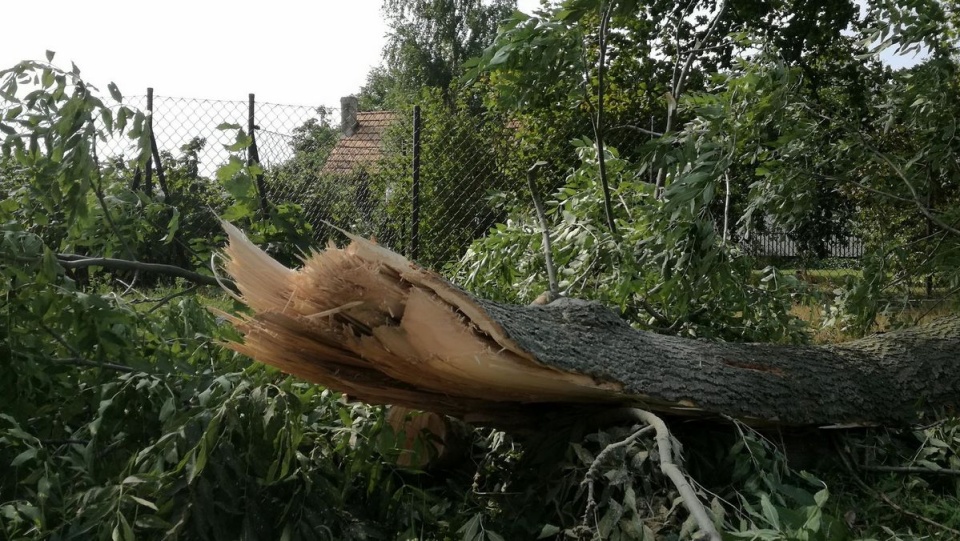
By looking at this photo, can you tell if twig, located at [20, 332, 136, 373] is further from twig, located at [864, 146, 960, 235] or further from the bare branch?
twig, located at [864, 146, 960, 235]

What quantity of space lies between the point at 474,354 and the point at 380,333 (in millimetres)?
249

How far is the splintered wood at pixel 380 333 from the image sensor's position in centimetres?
215

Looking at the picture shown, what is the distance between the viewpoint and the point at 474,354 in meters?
2.13

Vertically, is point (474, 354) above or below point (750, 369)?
above

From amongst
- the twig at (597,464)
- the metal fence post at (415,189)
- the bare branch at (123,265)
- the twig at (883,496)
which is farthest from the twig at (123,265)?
the metal fence post at (415,189)

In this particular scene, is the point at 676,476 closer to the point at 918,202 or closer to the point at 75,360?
the point at 75,360

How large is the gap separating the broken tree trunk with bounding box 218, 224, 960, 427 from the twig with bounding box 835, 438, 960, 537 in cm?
12

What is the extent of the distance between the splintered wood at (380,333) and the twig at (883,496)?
2.99ft

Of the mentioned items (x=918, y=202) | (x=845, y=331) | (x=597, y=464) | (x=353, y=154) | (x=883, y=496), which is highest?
(x=918, y=202)

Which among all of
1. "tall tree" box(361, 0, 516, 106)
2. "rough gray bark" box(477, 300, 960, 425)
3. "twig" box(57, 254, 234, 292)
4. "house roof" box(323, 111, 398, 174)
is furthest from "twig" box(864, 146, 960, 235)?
"tall tree" box(361, 0, 516, 106)

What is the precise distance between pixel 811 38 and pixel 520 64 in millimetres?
7832

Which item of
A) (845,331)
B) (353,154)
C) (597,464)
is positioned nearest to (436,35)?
(353,154)

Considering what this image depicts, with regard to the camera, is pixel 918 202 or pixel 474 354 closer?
pixel 474 354

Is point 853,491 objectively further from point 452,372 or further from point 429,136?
point 429,136
